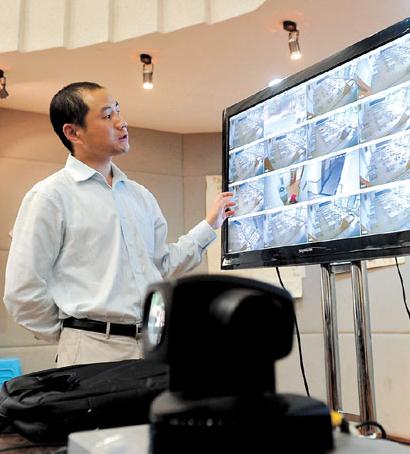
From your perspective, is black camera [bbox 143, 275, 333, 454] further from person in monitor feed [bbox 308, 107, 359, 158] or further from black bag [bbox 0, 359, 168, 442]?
person in monitor feed [bbox 308, 107, 359, 158]

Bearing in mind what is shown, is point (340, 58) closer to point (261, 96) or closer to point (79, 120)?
point (261, 96)

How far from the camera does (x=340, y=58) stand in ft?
3.38

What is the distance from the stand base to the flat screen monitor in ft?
1.57

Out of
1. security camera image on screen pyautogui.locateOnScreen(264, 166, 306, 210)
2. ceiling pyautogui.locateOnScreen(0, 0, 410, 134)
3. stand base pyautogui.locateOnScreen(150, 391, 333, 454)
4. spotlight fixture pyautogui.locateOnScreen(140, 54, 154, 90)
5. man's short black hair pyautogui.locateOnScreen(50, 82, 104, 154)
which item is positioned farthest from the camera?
spotlight fixture pyautogui.locateOnScreen(140, 54, 154, 90)

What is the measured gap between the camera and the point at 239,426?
0.43m

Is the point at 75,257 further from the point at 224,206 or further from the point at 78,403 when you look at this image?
the point at 78,403

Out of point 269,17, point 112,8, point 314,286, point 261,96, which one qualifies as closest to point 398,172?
point 261,96

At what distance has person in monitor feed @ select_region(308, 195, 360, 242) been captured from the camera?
0.96m

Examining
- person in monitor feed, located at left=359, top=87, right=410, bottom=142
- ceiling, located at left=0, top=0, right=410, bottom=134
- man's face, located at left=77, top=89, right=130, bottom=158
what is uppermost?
ceiling, located at left=0, top=0, right=410, bottom=134

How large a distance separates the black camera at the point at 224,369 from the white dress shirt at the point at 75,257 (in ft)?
3.07

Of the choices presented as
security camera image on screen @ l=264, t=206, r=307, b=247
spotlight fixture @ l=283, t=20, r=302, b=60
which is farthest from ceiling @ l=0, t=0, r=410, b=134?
security camera image on screen @ l=264, t=206, r=307, b=247

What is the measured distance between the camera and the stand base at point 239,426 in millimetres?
424

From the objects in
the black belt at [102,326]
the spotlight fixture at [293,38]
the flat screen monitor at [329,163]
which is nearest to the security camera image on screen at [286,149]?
the flat screen monitor at [329,163]

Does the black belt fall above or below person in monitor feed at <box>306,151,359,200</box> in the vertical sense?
below
